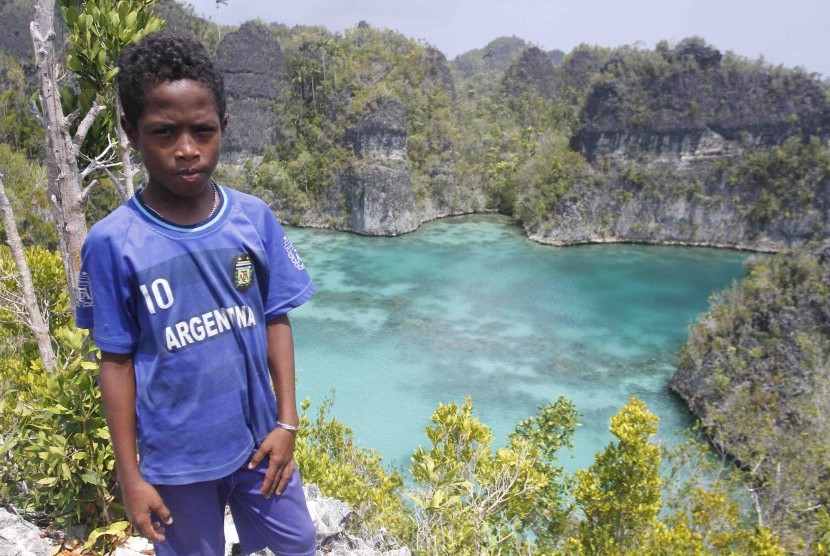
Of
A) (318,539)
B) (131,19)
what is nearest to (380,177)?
(131,19)

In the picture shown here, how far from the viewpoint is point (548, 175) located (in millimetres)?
36594

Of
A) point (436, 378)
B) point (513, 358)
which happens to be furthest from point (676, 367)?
point (436, 378)

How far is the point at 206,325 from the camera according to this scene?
178cm

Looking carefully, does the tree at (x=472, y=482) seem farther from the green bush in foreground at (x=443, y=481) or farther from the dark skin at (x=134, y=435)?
the dark skin at (x=134, y=435)

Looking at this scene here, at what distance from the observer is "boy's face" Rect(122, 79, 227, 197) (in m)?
1.66

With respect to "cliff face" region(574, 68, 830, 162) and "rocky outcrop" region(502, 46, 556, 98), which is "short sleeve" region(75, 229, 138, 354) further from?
"rocky outcrop" region(502, 46, 556, 98)

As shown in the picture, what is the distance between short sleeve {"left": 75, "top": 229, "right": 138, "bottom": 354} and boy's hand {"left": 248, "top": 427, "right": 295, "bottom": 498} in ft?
1.93

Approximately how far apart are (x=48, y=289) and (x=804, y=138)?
130 feet

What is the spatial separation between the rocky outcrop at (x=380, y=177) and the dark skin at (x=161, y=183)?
33.8m

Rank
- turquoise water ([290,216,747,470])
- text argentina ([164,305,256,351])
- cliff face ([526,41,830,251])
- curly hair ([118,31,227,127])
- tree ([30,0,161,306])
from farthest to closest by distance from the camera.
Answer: cliff face ([526,41,830,251]) → turquoise water ([290,216,747,470]) → tree ([30,0,161,306]) → text argentina ([164,305,256,351]) → curly hair ([118,31,227,127])

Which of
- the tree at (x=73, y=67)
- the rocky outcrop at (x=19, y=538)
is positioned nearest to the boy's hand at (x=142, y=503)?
the rocky outcrop at (x=19, y=538)

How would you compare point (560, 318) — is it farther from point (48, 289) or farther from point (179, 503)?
point (179, 503)

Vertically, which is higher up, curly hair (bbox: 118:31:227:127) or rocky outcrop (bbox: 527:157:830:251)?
curly hair (bbox: 118:31:227:127)

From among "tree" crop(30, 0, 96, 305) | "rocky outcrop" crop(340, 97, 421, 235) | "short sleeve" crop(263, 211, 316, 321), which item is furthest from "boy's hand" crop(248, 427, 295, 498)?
"rocky outcrop" crop(340, 97, 421, 235)
